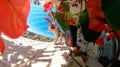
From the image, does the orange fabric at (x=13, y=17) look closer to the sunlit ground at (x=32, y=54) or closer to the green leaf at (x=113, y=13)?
the green leaf at (x=113, y=13)

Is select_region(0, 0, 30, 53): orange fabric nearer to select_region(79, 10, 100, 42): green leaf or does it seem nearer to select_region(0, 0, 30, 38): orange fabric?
select_region(0, 0, 30, 38): orange fabric

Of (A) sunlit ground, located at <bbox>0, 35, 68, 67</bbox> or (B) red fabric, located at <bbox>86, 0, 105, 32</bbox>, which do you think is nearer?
(B) red fabric, located at <bbox>86, 0, 105, 32</bbox>

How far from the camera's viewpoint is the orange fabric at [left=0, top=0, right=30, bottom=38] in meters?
0.19

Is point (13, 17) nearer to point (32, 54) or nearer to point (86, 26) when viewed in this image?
Answer: point (86, 26)

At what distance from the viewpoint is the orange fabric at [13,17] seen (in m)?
0.19

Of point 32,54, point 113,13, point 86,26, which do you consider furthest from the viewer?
point 32,54

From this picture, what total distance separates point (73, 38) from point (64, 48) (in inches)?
24.5

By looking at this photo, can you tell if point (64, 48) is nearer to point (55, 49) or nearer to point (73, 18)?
point (55, 49)

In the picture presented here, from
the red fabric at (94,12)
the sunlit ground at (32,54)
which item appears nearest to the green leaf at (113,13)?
the red fabric at (94,12)

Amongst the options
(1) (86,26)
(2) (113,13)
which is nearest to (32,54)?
(1) (86,26)

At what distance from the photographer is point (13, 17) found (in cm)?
20

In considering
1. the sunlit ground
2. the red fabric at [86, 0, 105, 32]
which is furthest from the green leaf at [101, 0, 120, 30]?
the sunlit ground

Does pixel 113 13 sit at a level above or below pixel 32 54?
above

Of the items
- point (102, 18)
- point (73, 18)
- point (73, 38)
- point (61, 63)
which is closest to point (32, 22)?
point (61, 63)
